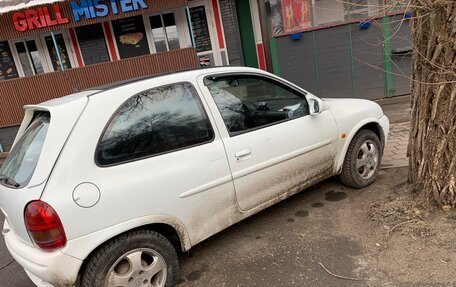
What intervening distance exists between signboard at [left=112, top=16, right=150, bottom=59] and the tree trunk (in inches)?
337

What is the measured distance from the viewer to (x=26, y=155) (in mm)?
2758

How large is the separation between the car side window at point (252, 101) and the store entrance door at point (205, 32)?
686 centimetres

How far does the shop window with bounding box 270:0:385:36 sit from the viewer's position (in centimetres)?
816

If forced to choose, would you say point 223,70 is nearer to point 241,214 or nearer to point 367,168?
point 241,214

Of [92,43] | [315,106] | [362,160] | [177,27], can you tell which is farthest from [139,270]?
[92,43]

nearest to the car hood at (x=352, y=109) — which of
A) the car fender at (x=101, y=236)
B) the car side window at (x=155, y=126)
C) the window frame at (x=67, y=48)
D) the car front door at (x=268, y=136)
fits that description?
the car front door at (x=268, y=136)

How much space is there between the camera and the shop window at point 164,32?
34.1 feet

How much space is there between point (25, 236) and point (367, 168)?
359 cm

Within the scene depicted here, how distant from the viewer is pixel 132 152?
273 cm

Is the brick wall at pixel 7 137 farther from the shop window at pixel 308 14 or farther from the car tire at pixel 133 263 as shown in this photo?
the car tire at pixel 133 263

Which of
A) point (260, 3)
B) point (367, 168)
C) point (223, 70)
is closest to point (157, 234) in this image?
point (223, 70)

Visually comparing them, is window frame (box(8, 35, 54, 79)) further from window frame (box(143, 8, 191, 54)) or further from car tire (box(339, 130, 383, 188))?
car tire (box(339, 130, 383, 188))

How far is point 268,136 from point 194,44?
6.38 m

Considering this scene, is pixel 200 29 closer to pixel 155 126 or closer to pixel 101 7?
pixel 101 7
